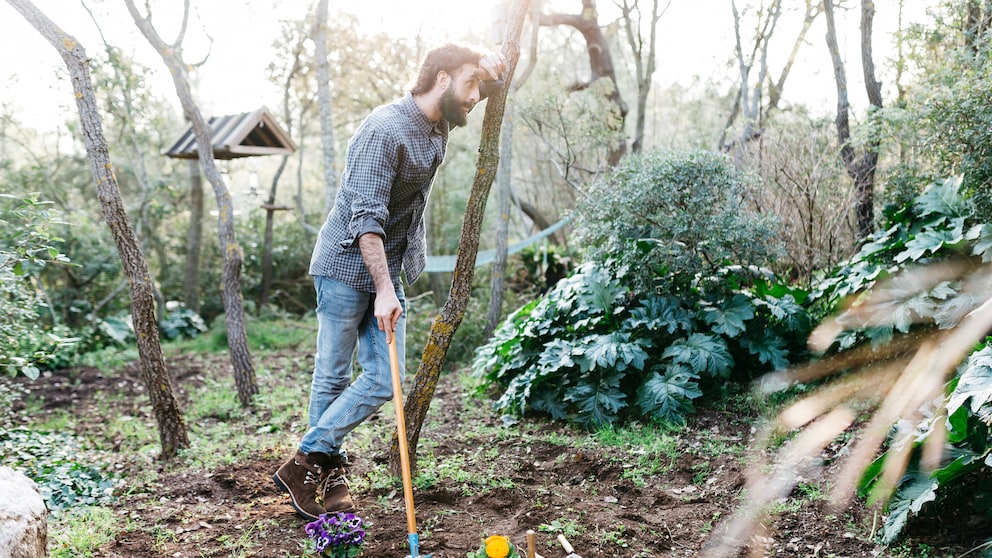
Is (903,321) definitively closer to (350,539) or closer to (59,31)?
(350,539)

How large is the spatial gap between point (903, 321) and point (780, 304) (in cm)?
78

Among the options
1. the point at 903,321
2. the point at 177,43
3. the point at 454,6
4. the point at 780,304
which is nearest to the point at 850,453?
the point at 903,321

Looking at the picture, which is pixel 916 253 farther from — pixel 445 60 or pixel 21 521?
pixel 21 521

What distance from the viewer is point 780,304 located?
439cm

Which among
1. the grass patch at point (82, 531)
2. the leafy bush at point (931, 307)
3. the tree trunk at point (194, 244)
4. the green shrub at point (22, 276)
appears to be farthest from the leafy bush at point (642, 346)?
the tree trunk at point (194, 244)

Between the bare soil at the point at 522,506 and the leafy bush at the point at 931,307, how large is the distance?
18cm

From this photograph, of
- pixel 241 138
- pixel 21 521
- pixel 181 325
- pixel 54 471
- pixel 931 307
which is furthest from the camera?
pixel 181 325

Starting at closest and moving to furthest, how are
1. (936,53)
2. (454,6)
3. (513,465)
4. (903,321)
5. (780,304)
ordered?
(513,465), (903,321), (780,304), (936,53), (454,6)

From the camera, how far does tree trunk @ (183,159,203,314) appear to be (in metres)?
10.2

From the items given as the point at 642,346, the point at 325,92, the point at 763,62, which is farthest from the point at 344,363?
the point at 763,62

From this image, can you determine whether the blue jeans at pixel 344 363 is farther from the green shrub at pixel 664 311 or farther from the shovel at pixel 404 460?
the green shrub at pixel 664 311

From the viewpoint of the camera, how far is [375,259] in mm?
2559

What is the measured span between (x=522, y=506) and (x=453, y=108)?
1.66 meters

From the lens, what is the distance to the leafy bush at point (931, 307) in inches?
91.7
